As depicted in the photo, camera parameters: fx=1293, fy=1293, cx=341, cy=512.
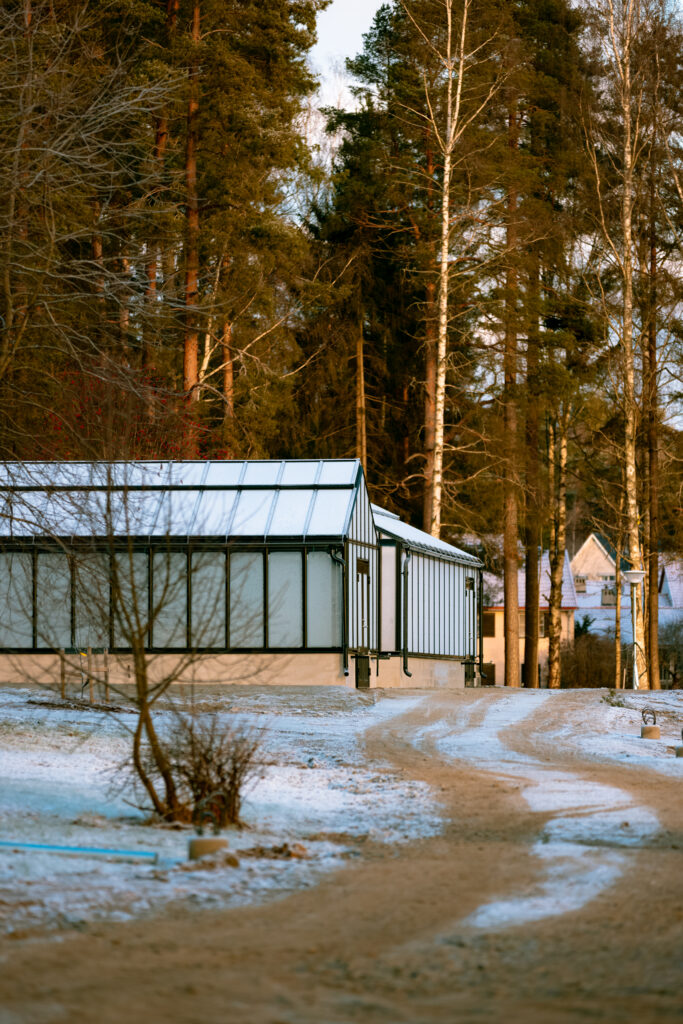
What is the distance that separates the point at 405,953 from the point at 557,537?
33787 millimetres

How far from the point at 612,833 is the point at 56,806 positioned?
11.8ft

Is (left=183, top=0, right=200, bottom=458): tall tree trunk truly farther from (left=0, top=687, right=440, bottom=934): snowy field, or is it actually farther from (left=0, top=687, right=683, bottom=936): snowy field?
(left=0, top=687, right=440, bottom=934): snowy field

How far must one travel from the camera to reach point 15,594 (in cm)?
2091

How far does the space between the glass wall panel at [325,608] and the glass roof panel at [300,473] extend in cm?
178

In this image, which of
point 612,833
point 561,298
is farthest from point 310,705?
point 561,298

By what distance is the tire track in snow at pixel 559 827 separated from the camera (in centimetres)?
588

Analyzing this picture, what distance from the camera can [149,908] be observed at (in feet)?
19.1

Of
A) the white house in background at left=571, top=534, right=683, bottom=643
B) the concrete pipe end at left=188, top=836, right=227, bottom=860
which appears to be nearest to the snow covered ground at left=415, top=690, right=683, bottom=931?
the concrete pipe end at left=188, top=836, right=227, bottom=860

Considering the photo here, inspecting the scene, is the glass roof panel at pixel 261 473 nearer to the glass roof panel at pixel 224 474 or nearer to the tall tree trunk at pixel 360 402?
the glass roof panel at pixel 224 474

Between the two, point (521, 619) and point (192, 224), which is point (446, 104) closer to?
point (192, 224)

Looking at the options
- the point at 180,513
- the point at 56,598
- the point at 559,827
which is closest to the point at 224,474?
the point at 180,513

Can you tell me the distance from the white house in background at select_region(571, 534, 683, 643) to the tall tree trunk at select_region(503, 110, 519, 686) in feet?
49.0

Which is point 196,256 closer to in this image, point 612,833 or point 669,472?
point 669,472

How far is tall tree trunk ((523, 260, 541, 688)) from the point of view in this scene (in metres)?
30.0
